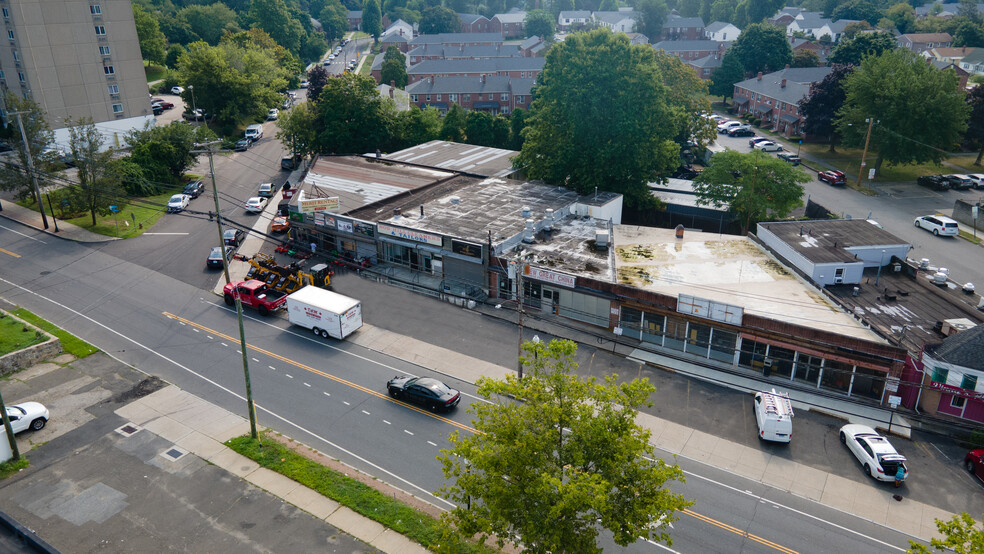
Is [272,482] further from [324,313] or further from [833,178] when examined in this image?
[833,178]

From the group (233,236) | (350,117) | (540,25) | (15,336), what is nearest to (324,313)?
(15,336)

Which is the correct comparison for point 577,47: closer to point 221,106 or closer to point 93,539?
point 93,539

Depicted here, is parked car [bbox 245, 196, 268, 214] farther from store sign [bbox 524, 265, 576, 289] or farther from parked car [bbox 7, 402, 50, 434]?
parked car [bbox 7, 402, 50, 434]

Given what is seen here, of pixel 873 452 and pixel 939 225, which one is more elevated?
pixel 939 225

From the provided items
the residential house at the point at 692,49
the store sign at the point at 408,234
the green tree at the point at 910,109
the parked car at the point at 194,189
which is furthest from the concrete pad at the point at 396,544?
the residential house at the point at 692,49

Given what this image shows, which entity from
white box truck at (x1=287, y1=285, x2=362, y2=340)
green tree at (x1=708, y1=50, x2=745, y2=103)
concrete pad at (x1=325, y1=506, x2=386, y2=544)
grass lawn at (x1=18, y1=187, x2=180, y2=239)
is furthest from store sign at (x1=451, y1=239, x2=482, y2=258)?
green tree at (x1=708, y1=50, x2=745, y2=103)
